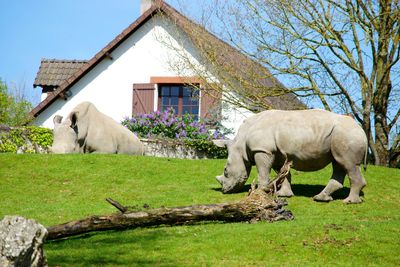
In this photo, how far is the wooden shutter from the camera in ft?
112

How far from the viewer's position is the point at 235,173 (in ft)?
56.5

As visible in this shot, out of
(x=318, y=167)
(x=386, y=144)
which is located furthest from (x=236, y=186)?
(x=386, y=144)

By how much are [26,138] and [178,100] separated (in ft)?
28.1

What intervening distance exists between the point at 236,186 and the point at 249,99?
32.1ft

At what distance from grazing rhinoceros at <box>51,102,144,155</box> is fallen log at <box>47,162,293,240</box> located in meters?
9.71

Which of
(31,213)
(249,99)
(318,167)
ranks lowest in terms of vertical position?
(31,213)

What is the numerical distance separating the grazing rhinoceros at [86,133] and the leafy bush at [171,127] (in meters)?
6.56

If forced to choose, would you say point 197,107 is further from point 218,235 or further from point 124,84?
point 218,235

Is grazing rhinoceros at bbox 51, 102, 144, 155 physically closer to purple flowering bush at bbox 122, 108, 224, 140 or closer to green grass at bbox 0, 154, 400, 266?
green grass at bbox 0, 154, 400, 266

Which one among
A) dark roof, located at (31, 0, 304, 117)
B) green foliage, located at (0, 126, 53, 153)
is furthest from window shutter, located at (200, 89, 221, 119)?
green foliage, located at (0, 126, 53, 153)

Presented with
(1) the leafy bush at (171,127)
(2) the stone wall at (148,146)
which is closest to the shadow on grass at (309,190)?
(2) the stone wall at (148,146)

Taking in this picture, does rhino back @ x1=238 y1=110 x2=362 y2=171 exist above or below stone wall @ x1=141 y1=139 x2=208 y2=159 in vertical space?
above

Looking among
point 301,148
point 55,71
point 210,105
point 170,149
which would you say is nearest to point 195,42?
point 210,105

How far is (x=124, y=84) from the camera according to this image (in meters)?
35.1
